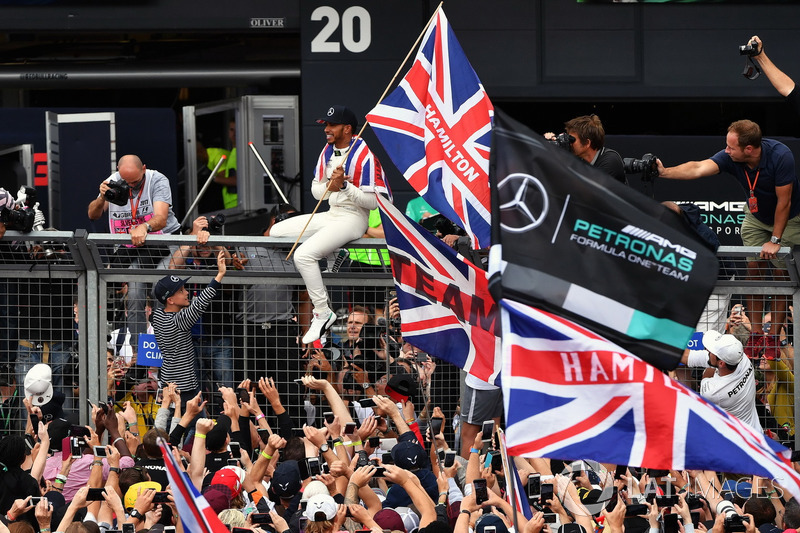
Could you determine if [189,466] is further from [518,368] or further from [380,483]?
[518,368]

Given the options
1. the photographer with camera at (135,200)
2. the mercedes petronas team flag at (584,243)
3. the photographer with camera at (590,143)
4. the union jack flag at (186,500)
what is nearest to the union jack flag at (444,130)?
the photographer with camera at (590,143)

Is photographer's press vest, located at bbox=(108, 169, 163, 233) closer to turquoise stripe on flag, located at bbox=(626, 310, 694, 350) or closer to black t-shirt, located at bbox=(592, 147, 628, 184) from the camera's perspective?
black t-shirt, located at bbox=(592, 147, 628, 184)

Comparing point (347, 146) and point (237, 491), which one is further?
point (347, 146)

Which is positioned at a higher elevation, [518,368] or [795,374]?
[518,368]

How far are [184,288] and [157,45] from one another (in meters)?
7.09

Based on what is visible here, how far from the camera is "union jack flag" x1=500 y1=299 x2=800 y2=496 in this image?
228 inches

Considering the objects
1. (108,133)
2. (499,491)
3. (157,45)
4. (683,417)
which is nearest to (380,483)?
(499,491)

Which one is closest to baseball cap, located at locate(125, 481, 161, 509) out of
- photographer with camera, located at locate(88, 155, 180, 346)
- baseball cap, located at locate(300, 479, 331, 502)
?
baseball cap, located at locate(300, 479, 331, 502)

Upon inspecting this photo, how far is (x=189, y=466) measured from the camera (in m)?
8.32

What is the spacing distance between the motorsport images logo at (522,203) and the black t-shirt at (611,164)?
10.9 ft

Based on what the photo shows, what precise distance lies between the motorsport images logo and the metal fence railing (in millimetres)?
3869

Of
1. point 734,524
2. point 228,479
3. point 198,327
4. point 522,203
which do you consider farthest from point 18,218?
point 734,524

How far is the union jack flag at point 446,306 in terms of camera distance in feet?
26.4

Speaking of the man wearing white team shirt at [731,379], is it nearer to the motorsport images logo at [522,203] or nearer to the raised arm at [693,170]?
the raised arm at [693,170]
